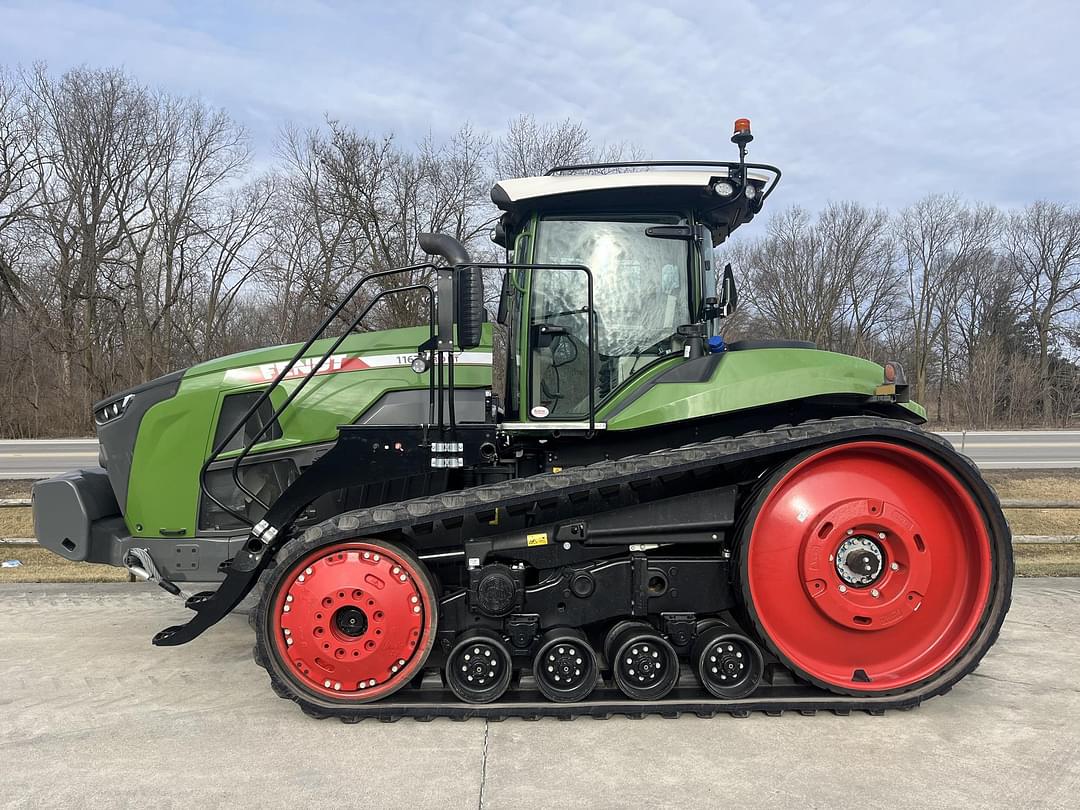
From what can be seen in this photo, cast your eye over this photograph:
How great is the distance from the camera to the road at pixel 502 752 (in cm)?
272

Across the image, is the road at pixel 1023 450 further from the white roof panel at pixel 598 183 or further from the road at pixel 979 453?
the white roof panel at pixel 598 183

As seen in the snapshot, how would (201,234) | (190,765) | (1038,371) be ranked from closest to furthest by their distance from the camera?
(190,765), (201,234), (1038,371)

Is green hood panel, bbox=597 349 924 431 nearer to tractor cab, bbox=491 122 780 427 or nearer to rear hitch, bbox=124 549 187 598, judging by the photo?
tractor cab, bbox=491 122 780 427

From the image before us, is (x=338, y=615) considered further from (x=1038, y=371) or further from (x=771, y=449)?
(x=1038, y=371)

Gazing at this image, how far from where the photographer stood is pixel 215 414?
408 centimetres

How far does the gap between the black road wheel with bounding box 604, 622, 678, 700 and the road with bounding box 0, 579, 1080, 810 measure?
0.14 metres

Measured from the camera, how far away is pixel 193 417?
4.08 meters

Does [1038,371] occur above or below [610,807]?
above

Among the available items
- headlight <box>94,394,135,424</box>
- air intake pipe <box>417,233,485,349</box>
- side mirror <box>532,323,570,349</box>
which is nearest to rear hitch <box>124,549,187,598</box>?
headlight <box>94,394,135,424</box>

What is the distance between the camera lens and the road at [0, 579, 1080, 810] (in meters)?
2.72

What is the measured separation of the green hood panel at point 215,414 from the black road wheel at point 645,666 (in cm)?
188

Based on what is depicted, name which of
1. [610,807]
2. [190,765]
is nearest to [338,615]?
[190,765]

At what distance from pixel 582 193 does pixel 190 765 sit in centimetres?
321

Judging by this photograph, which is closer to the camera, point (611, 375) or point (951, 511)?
point (951, 511)
